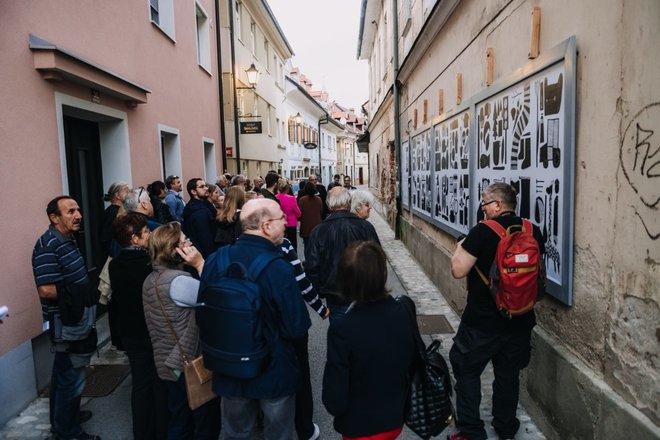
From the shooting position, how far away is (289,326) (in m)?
2.53

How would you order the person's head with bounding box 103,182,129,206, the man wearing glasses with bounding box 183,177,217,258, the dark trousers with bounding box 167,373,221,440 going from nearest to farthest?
the dark trousers with bounding box 167,373,221,440, the person's head with bounding box 103,182,129,206, the man wearing glasses with bounding box 183,177,217,258

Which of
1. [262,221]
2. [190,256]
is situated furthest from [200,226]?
[262,221]

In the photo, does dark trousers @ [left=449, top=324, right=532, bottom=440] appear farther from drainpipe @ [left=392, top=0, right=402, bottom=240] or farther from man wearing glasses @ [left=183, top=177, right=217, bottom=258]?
drainpipe @ [left=392, top=0, right=402, bottom=240]

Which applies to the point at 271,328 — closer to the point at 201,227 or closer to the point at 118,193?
the point at 118,193

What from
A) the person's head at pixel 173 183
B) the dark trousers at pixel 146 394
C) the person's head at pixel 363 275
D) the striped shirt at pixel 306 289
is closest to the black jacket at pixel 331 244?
the striped shirt at pixel 306 289

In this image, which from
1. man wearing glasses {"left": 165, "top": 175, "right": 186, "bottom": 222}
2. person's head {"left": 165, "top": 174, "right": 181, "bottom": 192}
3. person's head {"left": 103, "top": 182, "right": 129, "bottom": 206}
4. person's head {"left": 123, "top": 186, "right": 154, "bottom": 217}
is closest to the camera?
person's head {"left": 123, "top": 186, "right": 154, "bottom": 217}

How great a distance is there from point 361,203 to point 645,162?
2.42 metres

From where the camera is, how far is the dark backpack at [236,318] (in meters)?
2.43

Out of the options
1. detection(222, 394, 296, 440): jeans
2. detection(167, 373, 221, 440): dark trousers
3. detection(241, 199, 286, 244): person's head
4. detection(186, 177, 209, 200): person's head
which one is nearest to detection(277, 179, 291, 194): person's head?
detection(186, 177, 209, 200): person's head

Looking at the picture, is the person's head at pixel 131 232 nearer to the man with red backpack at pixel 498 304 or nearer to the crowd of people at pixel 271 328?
the crowd of people at pixel 271 328

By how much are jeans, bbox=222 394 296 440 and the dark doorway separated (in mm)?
4146

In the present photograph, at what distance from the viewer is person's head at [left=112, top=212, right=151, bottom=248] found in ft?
10.7

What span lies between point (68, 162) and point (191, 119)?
4.68m

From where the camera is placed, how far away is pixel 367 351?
2199 mm
